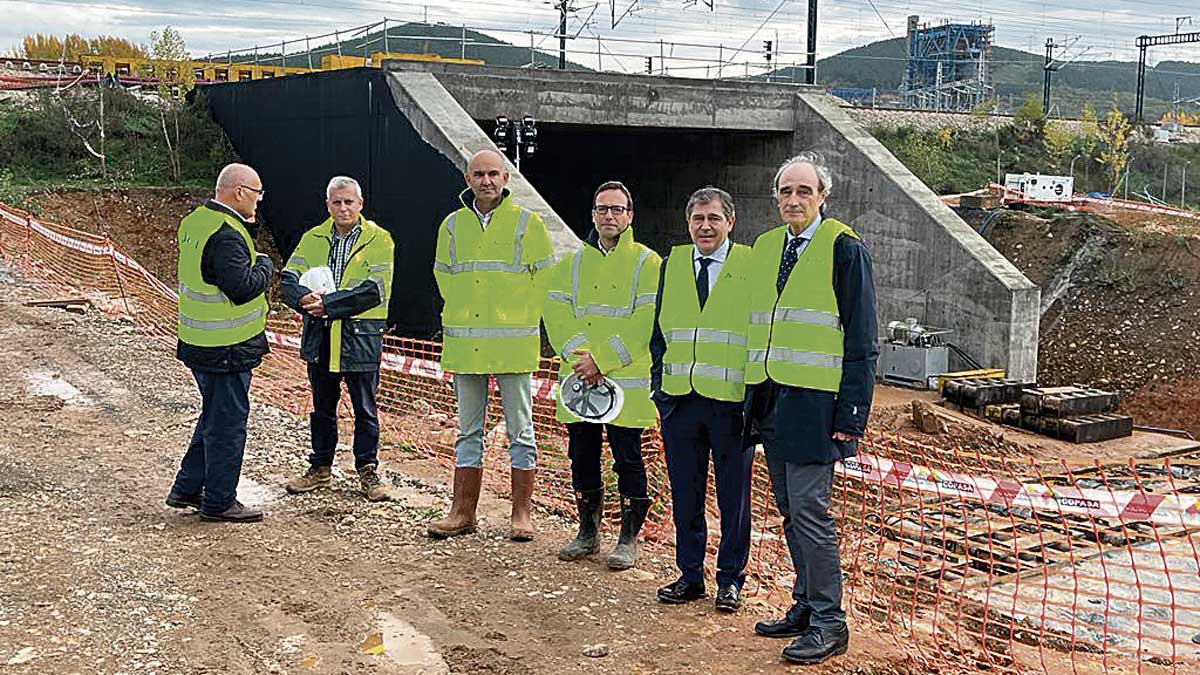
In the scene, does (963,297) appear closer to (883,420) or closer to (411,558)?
(883,420)

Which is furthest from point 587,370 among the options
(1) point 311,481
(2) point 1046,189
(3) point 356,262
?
(2) point 1046,189

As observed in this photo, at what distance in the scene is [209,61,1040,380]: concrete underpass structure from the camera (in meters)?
19.9

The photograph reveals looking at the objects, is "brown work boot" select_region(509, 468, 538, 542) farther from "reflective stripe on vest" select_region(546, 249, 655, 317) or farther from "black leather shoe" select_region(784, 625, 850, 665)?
"black leather shoe" select_region(784, 625, 850, 665)

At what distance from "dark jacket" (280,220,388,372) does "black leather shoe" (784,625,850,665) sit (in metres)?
3.42

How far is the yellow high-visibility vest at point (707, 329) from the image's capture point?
552 cm

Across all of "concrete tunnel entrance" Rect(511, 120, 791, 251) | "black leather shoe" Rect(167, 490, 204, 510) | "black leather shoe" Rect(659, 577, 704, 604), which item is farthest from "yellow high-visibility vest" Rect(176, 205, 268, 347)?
"concrete tunnel entrance" Rect(511, 120, 791, 251)

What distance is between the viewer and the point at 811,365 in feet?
16.5

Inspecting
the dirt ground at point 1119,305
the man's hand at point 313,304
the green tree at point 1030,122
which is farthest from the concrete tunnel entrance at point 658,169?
the green tree at point 1030,122

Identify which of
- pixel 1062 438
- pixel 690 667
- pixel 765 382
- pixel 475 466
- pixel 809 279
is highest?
pixel 809 279

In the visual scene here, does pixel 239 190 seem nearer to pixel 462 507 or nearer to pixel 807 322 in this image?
pixel 462 507

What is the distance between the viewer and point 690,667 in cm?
516

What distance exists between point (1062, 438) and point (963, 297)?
4172mm

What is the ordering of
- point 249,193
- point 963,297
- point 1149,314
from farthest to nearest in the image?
1. point 1149,314
2. point 963,297
3. point 249,193

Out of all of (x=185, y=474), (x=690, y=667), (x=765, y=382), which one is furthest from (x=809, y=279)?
(x=185, y=474)
